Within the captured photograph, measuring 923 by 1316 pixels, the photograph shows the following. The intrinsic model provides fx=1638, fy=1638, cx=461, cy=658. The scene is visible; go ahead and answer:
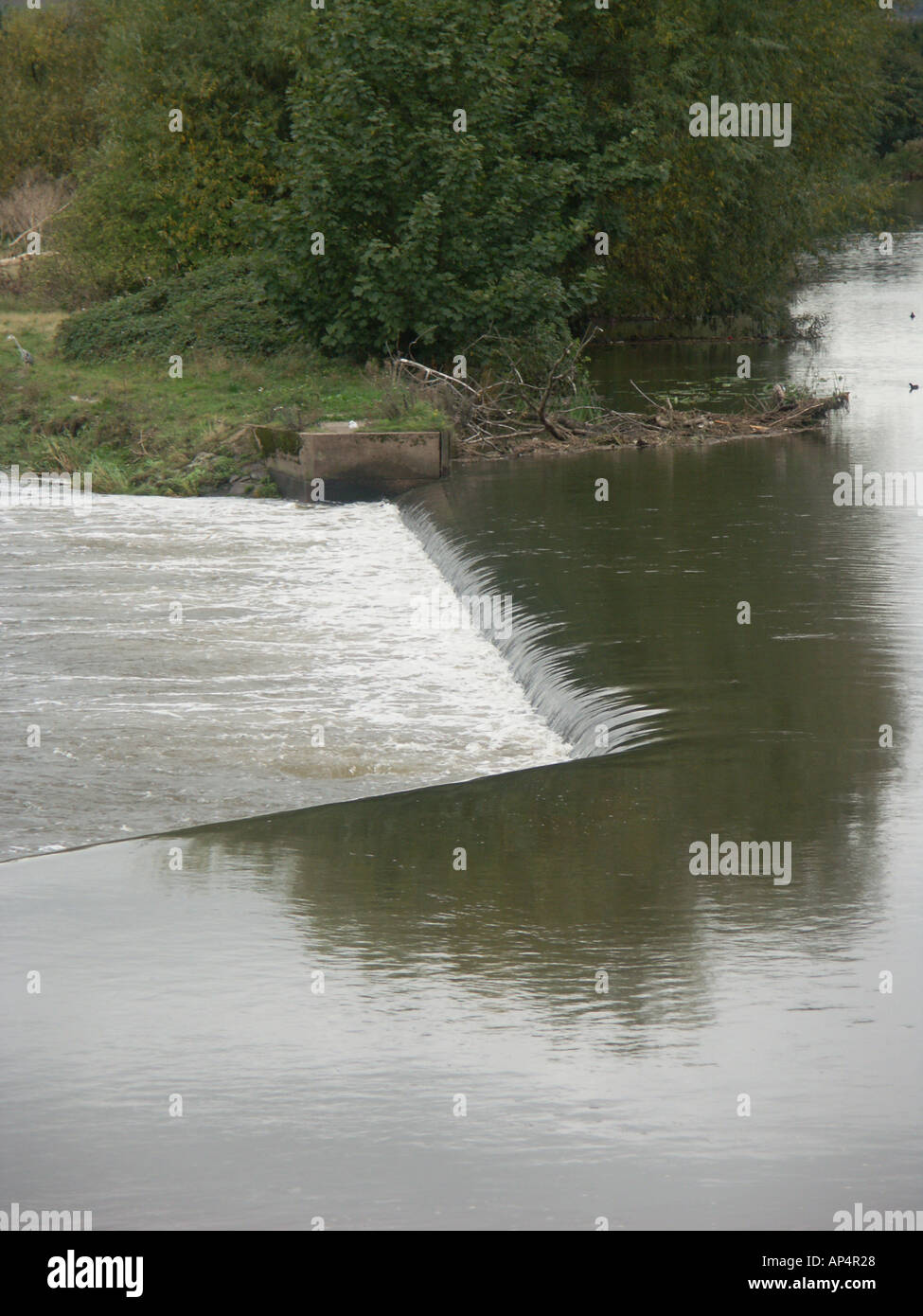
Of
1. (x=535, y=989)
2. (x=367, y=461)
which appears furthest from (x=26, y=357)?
(x=535, y=989)

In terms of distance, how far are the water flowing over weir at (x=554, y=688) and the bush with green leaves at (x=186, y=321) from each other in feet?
37.6

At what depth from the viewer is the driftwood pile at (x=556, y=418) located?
71.4 feet

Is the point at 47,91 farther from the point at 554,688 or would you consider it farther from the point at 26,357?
the point at 554,688

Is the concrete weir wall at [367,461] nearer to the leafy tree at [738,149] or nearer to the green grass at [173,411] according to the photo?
→ the green grass at [173,411]

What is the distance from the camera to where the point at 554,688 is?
37.9 ft

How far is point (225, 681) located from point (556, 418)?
10.8 metres

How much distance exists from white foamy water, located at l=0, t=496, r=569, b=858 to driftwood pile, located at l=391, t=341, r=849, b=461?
3.80 metres

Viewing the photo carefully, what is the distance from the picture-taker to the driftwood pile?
2177 centimetres
